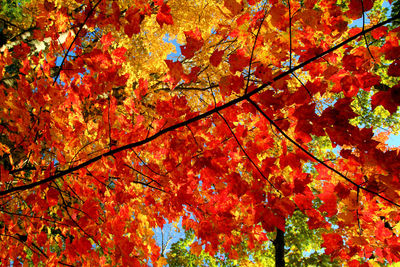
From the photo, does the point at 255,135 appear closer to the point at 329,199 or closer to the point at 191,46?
the point at 329,199

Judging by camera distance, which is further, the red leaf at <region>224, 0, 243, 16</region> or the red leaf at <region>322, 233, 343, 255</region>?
the red leaf at <region>322, 233, 343, 255</region>

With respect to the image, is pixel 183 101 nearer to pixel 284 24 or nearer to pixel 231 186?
pixel 231 186

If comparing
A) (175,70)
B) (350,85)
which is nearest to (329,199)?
(350,85)

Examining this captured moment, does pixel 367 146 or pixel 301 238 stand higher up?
pixel 301 238

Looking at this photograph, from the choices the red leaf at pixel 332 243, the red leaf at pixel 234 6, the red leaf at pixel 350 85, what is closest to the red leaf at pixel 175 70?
the red leaf at pixel 234 6

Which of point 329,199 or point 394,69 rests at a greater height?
point 394,69

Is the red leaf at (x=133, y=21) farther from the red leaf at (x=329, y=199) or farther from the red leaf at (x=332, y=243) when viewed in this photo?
the red leaf at (x=332, y=243)

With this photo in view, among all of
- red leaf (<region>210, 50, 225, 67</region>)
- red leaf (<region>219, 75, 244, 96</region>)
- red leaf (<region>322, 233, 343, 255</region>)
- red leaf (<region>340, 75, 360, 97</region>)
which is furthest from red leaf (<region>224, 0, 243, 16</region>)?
red leaf (<region>322, 233, 343, 255</region>)

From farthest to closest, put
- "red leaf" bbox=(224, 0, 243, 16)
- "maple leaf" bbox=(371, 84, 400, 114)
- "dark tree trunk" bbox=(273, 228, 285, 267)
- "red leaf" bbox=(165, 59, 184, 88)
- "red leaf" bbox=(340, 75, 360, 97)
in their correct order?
"dark tree trunk" bbox=(273, 228, 285, 267) < "red leaf" bbox=(340, 75, 360, 97) < "red leaf" bbox=(165, 59, 184, 88) < "red leaf" bbox=(224, 0, 243, 16) < "maple leaf" bbox=(371, 84, 400, 114)

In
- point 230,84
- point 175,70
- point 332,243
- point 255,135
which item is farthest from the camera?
point 255,135

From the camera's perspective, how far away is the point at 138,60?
541cm

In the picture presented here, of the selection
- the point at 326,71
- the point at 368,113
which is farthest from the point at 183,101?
the point at 368,113

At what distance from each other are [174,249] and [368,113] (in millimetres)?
8406

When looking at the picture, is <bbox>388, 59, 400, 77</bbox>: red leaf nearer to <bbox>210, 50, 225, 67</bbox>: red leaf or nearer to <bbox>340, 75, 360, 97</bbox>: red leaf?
<bbox>340, 75, 360, 97</bbox>: red leaf
